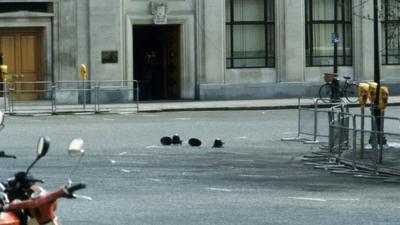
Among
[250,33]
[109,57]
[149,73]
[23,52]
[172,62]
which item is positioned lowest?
[149,73]

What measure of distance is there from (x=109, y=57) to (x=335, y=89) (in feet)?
25.9

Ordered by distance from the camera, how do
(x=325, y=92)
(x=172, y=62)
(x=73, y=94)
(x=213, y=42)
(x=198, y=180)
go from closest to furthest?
(x=198, y=180) → (x=73, y=94) → (x=325, y=92) → (x=213, y=42) → (x=172, y=62)

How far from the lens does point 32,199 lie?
5113mm

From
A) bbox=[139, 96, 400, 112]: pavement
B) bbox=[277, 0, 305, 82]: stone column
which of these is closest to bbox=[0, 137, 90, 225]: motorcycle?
bbox=[139, 96, 400, 112]: pavement

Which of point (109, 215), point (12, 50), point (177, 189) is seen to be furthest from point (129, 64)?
point (109, 215)

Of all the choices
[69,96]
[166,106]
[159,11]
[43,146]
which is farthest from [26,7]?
[43,146]

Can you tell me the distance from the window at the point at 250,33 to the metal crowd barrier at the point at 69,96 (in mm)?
4098

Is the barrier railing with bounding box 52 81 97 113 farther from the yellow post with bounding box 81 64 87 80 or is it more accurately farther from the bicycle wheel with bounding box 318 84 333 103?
the bicycle wheel with bounding box 318 84 333 103

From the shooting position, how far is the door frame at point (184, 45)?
39312 millimetres

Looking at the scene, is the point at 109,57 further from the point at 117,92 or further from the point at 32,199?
the point at 32,199

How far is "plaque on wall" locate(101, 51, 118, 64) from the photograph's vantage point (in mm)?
38856

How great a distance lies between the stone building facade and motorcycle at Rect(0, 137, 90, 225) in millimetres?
33186

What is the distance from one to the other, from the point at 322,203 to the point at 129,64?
2597cm

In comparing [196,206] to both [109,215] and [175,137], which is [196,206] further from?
[175,137]
